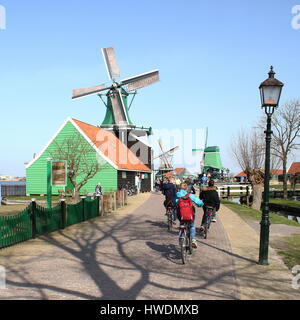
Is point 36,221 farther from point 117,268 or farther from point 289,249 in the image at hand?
point 289,249

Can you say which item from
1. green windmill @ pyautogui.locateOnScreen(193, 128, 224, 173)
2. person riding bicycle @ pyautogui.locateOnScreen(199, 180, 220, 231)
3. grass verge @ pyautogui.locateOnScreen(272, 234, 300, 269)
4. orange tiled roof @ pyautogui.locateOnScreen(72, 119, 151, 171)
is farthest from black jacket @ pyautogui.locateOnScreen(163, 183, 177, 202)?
green windmill @ pyautogui.locateOnScreen(193, 128, 224, 173)

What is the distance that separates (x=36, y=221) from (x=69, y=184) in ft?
59.5

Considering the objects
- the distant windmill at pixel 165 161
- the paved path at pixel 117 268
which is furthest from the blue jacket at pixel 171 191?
the distant windmill at pixel 165 161

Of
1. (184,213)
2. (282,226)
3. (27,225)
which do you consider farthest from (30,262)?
(282,226)

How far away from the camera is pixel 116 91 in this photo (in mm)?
42500

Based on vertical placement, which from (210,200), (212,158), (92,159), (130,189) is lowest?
(130,189)

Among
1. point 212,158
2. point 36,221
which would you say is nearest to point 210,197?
point 36,221

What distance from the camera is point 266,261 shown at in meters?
7.86

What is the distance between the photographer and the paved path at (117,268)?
5754 mm

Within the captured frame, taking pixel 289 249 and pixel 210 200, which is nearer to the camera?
pixel 289 249

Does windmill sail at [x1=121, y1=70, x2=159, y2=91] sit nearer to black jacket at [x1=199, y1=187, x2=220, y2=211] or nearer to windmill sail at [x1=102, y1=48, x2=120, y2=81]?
windmill sail at [x1=102, y1=48, x2=120, y2=81]

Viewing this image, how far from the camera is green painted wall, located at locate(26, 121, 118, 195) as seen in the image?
29.0 m

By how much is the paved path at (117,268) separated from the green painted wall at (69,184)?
55.7ft
